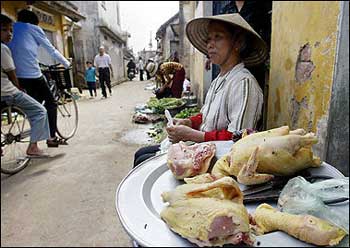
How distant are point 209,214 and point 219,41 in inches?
41.5

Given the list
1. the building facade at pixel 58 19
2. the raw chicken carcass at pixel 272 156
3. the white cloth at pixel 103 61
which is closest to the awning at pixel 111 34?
the building facade at pixel 58 19

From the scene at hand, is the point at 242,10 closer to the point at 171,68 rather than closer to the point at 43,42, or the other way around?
the point at 43,42

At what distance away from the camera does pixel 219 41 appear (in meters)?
1.35

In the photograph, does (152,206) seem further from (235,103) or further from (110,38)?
(110,38)

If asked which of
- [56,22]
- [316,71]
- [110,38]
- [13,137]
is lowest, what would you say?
[13,137]

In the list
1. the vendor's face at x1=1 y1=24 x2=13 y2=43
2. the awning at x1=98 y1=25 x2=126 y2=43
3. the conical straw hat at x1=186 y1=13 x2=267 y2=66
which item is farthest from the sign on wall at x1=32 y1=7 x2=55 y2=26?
the conical straw hat at x1=186 y1=13 x2=267 y2=66

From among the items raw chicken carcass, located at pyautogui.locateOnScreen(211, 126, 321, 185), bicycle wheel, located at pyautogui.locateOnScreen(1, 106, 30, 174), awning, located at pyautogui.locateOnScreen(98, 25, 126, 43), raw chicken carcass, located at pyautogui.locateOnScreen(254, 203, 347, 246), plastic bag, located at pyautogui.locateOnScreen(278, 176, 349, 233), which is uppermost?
awning, located at pyautogui.locateOnScreen(98, 25, 126, 43)

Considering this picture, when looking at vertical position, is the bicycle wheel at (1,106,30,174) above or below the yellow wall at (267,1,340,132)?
below

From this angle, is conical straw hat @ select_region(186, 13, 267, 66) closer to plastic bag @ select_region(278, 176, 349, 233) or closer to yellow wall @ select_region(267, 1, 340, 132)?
yellow wall @ select_region(267, 1, 340, 132)

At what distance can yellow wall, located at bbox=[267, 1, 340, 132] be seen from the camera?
0.98m

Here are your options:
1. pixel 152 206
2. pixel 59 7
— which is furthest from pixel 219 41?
pixel 59 7

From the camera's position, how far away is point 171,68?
4.56 metres

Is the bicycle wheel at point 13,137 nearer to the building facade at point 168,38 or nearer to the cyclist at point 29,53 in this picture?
the cyclist at point 29,53

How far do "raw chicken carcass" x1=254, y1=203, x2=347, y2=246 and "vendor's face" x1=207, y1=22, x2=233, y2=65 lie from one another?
0.99 metres
